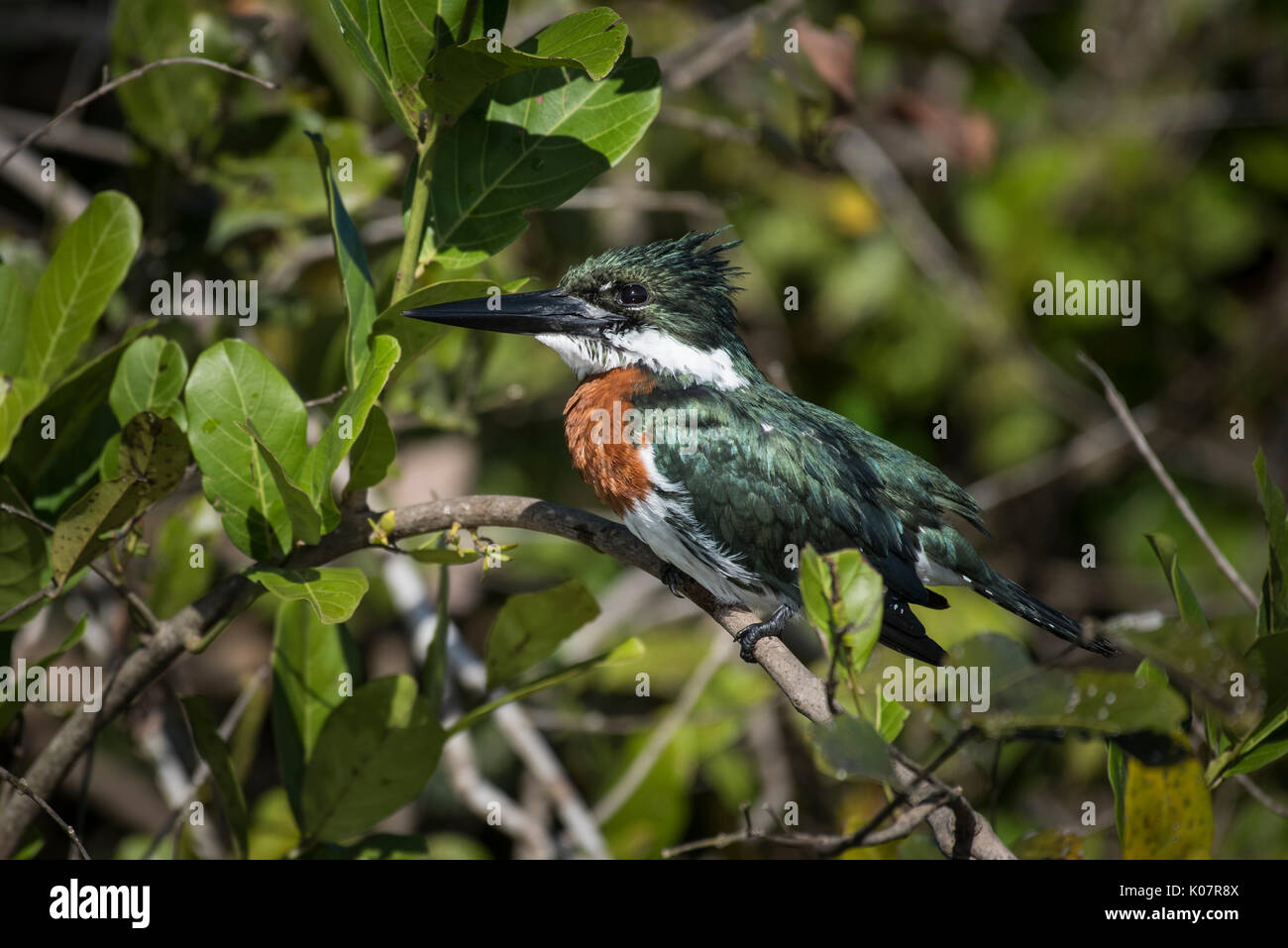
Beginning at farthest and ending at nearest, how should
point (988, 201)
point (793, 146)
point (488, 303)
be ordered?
1. point (988, 201)
2. point (793, 146)
3. point (488, 303)

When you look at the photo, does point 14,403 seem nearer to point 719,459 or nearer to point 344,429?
point 344,429

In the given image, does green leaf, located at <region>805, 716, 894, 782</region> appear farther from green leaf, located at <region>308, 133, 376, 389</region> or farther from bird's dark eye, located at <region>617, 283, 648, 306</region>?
bird's dark eye, located at <region>617, 283, 648, 306</region>

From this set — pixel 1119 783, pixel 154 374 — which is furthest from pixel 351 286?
pixel 1119 783

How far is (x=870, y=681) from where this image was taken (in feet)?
6.88

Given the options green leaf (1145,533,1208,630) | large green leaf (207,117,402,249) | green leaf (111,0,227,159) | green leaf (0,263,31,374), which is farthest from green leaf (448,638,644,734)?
green leaf (111,0,227,159)

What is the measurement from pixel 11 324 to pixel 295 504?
2.85 ft

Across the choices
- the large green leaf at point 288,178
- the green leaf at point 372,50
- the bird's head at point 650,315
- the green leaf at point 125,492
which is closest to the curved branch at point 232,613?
the green leaf at point 125,492

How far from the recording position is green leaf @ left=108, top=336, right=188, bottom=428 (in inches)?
86.0

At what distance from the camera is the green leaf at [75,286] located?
227 cm

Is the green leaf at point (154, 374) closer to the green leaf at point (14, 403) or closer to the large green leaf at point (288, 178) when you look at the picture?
the green leaf at point (14, 403)

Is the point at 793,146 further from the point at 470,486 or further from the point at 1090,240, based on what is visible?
the point at 1090,240

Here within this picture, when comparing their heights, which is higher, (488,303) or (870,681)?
(488,303)
